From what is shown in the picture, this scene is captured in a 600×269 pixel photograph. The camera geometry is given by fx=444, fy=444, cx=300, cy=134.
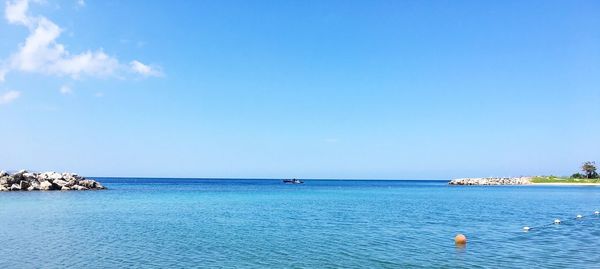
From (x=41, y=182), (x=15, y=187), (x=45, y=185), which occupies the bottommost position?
(x=15, y=187)

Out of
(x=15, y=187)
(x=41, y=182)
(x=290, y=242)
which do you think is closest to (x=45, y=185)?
(x=41, y=182)

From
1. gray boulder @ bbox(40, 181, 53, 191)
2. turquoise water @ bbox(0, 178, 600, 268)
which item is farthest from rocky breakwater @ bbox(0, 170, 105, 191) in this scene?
turquoise water @ bbox(0, 178, 600, 268)

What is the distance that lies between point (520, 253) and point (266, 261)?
1681cm

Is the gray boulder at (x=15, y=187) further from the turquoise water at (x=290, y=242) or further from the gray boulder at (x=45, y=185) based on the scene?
the turquoise water at (x=290, y=242)

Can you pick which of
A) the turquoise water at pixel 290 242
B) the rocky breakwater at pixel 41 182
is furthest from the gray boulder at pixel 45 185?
the turquoise water at pixel 290 242

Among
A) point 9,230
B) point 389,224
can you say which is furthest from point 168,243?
point 389,224

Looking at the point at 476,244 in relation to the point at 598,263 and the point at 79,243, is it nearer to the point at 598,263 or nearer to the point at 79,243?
the point at 598,263

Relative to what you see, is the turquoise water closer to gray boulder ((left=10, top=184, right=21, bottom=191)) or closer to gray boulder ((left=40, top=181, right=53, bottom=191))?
gray boulder ((left=10, top=184, right=21, bottom=191))

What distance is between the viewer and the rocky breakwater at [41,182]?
109 metres

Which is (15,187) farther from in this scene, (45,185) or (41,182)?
(41,182)

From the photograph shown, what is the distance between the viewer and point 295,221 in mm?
48344

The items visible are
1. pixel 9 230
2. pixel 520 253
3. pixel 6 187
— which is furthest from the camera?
pixel 6 187

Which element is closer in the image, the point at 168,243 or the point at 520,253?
the point at 520,253

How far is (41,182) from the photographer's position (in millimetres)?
115250
